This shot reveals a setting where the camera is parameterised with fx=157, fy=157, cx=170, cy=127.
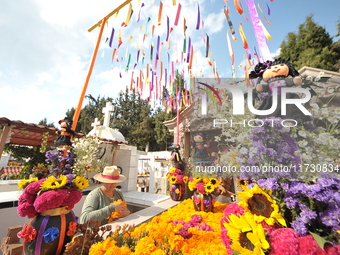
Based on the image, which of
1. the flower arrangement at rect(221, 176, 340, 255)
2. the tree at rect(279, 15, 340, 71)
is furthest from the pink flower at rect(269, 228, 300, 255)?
the tree at rect(279, 15, 340, 71)

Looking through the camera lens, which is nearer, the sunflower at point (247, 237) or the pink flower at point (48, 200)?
the sunflower at point (247, 237)

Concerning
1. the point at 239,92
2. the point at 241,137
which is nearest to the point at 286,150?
the point at 241,137

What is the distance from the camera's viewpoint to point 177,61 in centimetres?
641

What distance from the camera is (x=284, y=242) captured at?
98 cm

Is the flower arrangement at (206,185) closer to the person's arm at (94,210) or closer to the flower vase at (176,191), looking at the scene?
the flower vase at (176,191)

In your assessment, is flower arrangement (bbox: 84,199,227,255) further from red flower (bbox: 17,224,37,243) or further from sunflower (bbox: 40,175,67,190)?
sunflower (bbox: 40,175,67,190)

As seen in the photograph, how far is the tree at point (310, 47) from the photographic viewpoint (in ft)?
40.4

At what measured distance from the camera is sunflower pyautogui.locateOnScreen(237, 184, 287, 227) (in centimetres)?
120

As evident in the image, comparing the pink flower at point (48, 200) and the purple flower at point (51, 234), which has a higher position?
the pink flower at point (48, 200)

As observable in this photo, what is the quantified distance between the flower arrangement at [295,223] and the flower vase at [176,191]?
3.54m

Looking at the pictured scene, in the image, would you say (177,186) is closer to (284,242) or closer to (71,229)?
(71,229)

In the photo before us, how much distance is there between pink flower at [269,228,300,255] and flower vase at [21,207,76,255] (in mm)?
1980

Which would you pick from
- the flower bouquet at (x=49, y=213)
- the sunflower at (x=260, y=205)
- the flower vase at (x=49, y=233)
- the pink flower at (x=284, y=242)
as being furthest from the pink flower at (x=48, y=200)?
the pink flower at (x=284, y=242)

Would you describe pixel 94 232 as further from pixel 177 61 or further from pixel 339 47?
pixel 339 47
